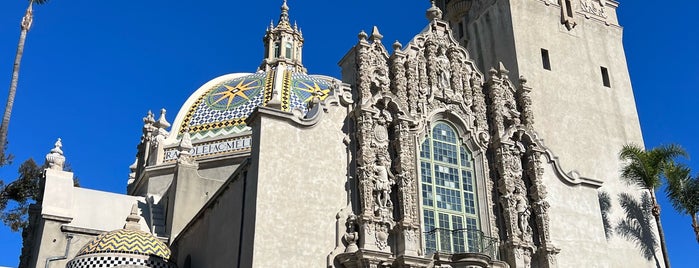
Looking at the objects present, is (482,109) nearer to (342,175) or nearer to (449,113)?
(449,113)

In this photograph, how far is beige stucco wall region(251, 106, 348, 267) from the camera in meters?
16.1

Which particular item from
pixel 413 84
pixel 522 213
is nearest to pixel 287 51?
pixel 413 84

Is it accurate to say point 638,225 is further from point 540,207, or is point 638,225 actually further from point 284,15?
point 284,15

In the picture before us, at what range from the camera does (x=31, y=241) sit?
23.0 m

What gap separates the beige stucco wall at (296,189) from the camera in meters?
16.1

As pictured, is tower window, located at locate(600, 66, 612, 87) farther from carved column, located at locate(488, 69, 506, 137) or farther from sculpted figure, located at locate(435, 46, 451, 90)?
sculpted figure, located at locate(435, 46, 451, 90)

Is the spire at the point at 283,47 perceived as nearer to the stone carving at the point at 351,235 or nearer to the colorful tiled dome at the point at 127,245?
the colorful tiled dome at the point at 127,245

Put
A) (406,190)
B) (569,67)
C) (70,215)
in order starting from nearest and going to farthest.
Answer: (406,190) → (70,215) → (569,67)

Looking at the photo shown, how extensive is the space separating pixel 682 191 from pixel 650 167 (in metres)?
1.83

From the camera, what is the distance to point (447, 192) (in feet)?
63.5

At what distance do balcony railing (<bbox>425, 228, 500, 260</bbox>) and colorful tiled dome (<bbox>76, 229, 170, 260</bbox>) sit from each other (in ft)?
23.3

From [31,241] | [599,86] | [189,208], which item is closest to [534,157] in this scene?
[599,86]

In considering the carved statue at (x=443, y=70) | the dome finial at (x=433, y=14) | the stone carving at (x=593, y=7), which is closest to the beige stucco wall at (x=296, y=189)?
the carved statue at (x=443, y=70)

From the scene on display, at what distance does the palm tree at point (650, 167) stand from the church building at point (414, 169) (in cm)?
70
